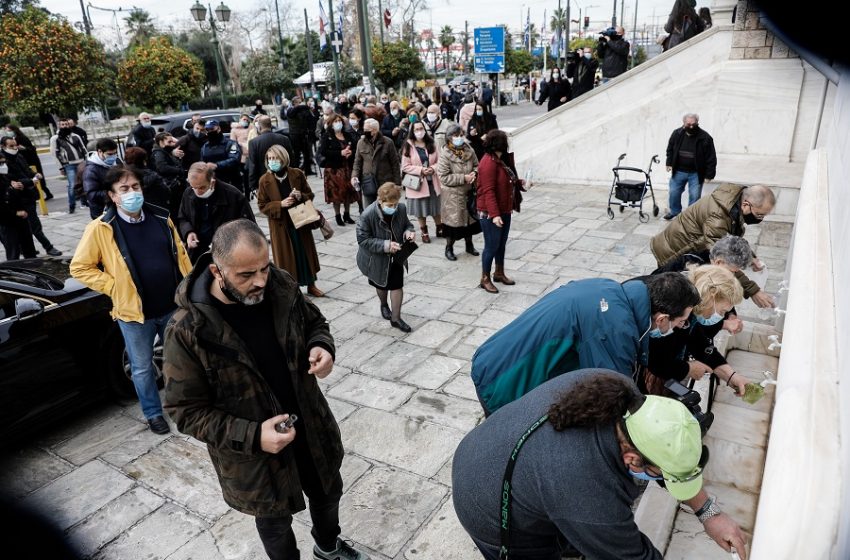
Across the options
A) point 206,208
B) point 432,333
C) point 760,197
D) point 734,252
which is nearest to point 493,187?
point 432,333

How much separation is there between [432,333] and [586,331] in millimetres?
3135

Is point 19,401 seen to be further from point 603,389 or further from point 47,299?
point 603,389

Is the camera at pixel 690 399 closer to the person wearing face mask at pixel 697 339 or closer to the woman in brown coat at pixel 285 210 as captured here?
the person wearing face mask at pixel 697 339

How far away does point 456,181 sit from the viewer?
7098 millimetres

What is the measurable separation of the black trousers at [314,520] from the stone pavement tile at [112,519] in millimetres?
1226

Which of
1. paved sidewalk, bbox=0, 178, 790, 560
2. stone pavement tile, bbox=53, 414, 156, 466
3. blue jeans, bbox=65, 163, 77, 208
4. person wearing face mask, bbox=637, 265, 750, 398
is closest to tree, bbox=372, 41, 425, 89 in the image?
blue jeans, bbox=65, 163, 77, 208

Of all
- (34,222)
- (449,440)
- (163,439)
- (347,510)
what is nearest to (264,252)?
(347,510)

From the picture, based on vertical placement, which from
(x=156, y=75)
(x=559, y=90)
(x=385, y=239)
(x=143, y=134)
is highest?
(x=156, y=75)

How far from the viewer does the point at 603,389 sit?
5.98 feet

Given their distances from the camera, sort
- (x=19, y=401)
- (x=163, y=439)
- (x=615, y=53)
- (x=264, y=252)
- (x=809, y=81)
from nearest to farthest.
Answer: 1. (x=264, y=252)
2. (x=19, y=401)
3. (x=163, y=439)
4. (x=809, y=81)
5. (x=615, y=53)

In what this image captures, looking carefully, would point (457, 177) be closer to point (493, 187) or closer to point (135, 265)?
point (493, 187)

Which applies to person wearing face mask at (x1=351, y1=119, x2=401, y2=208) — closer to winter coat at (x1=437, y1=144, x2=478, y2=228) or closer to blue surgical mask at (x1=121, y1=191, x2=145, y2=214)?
winter coat at (x1=437, y1=144, x2=478, y2=228)

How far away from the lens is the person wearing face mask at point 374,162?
8227 millimetres

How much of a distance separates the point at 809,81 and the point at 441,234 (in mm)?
5680
